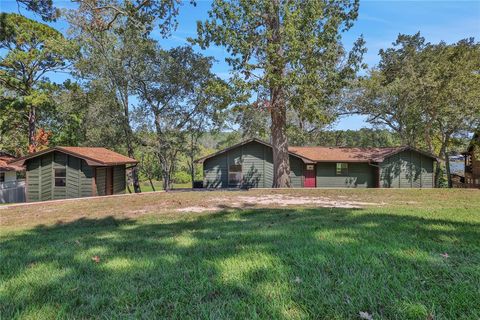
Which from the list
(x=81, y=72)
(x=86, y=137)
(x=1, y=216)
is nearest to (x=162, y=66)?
(x=81, y=72)

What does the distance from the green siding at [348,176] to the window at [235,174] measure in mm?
6628

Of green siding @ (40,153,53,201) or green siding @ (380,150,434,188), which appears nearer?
green siding @ (40,153,53,201)

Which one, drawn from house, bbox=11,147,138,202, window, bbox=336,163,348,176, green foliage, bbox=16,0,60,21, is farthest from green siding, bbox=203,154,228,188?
green foliage, bbox=16,0,60,21

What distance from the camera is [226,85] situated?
16.0m

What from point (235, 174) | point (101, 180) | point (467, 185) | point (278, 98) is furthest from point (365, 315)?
point (467, 185)

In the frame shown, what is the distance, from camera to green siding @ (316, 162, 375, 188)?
2439cm

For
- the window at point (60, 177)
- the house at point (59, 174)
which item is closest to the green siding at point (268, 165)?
the house at point (59, 174)

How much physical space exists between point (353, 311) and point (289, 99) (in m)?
14.7

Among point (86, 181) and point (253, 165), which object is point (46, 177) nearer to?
point (86, 181)

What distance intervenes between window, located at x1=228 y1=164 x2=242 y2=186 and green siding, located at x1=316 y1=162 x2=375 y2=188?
663 centimetres

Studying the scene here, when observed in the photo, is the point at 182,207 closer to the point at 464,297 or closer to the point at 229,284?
the point at 229,284

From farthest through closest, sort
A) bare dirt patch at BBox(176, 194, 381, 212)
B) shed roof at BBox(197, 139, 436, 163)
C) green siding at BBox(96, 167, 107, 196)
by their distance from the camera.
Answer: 1. shed roof at BBox(197, 139, 436, 163)
2. green siding at BBox(96, 167, 107, 196)
3. bare dirt patch at BBox(176, 194, 381, 212)

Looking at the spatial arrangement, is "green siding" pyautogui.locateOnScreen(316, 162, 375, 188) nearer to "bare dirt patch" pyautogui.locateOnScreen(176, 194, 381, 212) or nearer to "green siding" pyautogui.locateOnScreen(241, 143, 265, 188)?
"green siding" pyautogui.locateOnScreen(241, 143, 265, 188)

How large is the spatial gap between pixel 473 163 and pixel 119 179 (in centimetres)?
3043
